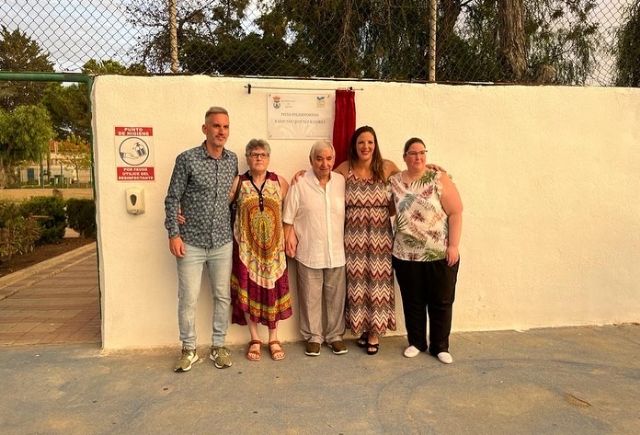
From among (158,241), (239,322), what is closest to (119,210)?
(158,241)

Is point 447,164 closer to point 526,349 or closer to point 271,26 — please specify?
point 526,349

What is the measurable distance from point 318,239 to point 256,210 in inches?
20.9

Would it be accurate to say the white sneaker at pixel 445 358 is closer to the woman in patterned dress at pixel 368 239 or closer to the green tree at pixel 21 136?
the woman in patterned dress at pixel 368 239

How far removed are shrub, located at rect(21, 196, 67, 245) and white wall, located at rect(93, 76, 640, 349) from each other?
311 inches

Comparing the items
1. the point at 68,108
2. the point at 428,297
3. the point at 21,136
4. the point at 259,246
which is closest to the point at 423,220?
the point at 428,297

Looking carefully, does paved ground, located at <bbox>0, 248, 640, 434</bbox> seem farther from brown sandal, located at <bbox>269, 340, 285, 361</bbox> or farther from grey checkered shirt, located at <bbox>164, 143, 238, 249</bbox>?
grey checkered shirt, located at <bbox>164, 143, 238, 249</bbox>

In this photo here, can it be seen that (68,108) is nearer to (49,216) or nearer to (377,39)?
(49,216)

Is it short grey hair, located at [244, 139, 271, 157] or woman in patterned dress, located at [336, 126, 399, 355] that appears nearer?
short grey hair, located at [244, 139, 271, 157]

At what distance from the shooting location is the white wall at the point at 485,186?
390 centimetres

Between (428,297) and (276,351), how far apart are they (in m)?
1.28

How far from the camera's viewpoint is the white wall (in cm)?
390

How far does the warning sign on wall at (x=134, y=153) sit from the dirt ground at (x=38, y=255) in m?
4.99

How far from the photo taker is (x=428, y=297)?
12.4 feet

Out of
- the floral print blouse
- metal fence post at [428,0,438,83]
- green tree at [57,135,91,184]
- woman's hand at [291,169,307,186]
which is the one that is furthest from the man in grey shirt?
green tree at [57,135,91,184]
